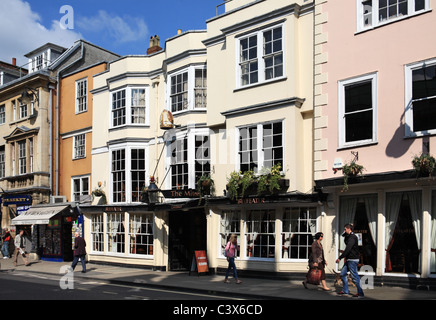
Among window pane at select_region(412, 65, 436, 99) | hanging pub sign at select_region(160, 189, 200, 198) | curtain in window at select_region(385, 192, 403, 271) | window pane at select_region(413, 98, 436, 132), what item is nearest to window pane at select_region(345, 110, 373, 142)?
window pane at select_region(413, 98, 436, 132)

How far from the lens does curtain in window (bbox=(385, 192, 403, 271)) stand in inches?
554

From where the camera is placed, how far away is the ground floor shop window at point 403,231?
537 inches

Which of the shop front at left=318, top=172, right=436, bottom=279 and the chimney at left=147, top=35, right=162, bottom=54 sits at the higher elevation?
the chimney at left=147, top=35, right=162, bottom=54

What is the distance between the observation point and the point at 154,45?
2494 centimetres

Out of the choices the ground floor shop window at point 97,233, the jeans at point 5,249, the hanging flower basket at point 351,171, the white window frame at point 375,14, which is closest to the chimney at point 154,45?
the ground floor shop window at point 97,233

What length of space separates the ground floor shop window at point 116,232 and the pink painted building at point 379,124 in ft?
35.3

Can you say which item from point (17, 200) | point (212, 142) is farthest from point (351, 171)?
point (17, 200)

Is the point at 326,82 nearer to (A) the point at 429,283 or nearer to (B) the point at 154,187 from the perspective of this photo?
(A) the point at 429,283

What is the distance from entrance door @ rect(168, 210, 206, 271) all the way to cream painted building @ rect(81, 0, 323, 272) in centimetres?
4

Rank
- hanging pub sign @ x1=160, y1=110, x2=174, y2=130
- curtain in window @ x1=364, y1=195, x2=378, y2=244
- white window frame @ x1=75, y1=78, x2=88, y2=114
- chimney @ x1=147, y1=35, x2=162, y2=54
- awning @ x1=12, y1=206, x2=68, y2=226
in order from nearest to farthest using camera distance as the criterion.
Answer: curtain in window @ x1=364, y1=195, x2=378, y2=244, hanging pub sign @ x1=160, y1=110, x2=174, y2=130, awning @ x1=12, y1=206, x2=68, y2=226, chimney @ x1=147, y1=35, x2=162, y2=54, white window frame @ x1=75, y1=78, x2=88, y2=114

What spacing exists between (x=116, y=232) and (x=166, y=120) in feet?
20.5

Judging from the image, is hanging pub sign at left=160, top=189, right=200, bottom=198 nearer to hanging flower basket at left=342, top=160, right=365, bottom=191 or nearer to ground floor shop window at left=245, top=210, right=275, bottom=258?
ground floor shop window at left=245, top=210, right=275, bottom=258

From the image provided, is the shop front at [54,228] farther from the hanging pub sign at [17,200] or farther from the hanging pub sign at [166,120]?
the hanging pub sign at [166,120]

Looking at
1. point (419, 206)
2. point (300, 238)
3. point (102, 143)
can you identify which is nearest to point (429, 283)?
point (419, 206)
